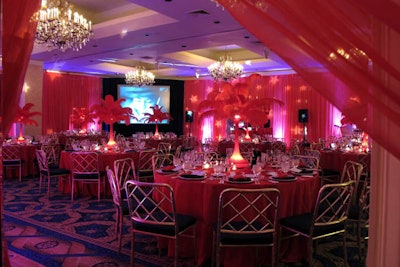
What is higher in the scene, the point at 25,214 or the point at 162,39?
the point at 162,39

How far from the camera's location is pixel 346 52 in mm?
1290

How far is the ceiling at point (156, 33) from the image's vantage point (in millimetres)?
6555

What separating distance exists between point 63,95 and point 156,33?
8120 millimetres

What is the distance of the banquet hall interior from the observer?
4.24 feet

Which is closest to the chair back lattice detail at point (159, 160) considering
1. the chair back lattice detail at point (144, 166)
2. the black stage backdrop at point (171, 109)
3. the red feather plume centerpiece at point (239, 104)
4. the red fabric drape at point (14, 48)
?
the chair back lattice detail at point (144, 166)

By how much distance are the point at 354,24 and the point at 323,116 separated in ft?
40.8

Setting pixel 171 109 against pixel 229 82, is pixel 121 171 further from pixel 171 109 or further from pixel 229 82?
pixel 171 109

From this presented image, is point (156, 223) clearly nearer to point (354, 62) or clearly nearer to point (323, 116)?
point (354, 62)

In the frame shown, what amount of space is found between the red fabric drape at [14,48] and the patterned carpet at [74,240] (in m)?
2.25

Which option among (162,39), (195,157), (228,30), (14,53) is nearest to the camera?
(14,53)

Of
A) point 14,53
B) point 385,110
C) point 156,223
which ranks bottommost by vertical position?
point 156,223

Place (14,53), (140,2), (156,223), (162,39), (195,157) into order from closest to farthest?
(14,53)
(156,223)
(195,157)
(140,2)
(162,39)

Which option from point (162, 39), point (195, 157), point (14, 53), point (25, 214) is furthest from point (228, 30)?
point (14, 53)

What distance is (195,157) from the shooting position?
14.8ft
